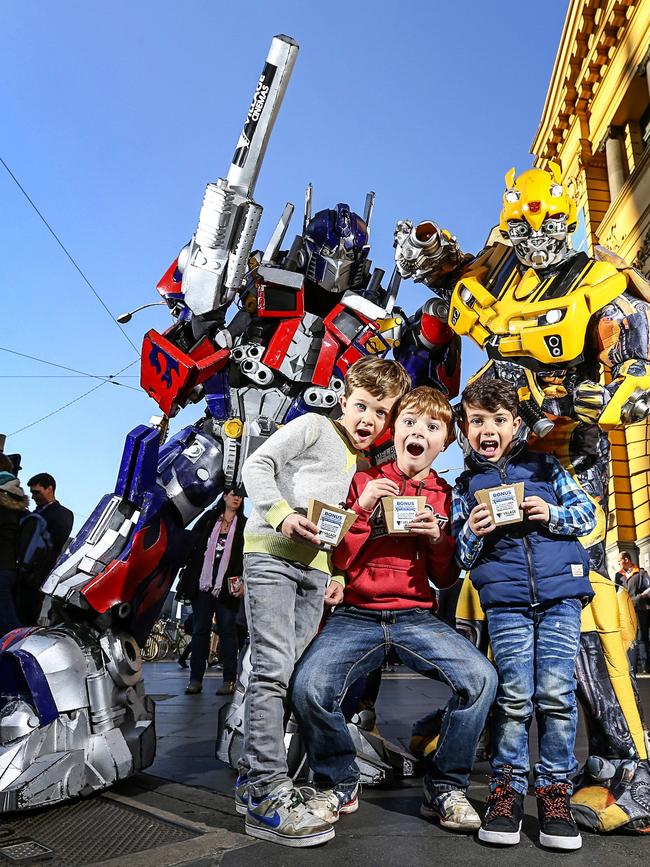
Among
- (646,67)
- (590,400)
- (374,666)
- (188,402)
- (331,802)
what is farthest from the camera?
(646,67)

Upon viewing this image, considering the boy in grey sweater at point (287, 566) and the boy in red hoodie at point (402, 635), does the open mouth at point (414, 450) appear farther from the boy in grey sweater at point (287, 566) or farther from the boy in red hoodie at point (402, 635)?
the boy in grey sweater at point (287, 566)

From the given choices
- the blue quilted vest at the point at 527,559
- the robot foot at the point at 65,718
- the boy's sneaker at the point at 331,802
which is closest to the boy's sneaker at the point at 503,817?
the boy's sneaker at the point at 331,802

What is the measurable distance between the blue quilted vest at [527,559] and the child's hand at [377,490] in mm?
242

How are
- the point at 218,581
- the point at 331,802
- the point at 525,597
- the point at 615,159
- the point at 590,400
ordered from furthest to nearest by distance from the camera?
the point at 615,159 → the point at 218,581 → the point at 590,400 → the point at 525,597 → the point at 331,802

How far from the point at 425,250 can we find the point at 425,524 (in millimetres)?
1372

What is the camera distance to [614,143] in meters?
12.6

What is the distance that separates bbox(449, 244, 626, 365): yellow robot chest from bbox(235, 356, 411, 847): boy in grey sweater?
50 cm

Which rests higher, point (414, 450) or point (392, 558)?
point (414, 450)

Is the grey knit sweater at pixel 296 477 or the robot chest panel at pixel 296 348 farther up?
the robot chest panel at pixel 296 348

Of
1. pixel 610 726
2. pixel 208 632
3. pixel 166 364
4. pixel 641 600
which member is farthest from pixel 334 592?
pixel 641 600

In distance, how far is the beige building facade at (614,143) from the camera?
10719mm

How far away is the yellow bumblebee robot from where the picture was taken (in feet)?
6.45

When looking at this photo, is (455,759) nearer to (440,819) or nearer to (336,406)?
(440,819)

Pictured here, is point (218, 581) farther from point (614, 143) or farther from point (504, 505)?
point (614, 143)
